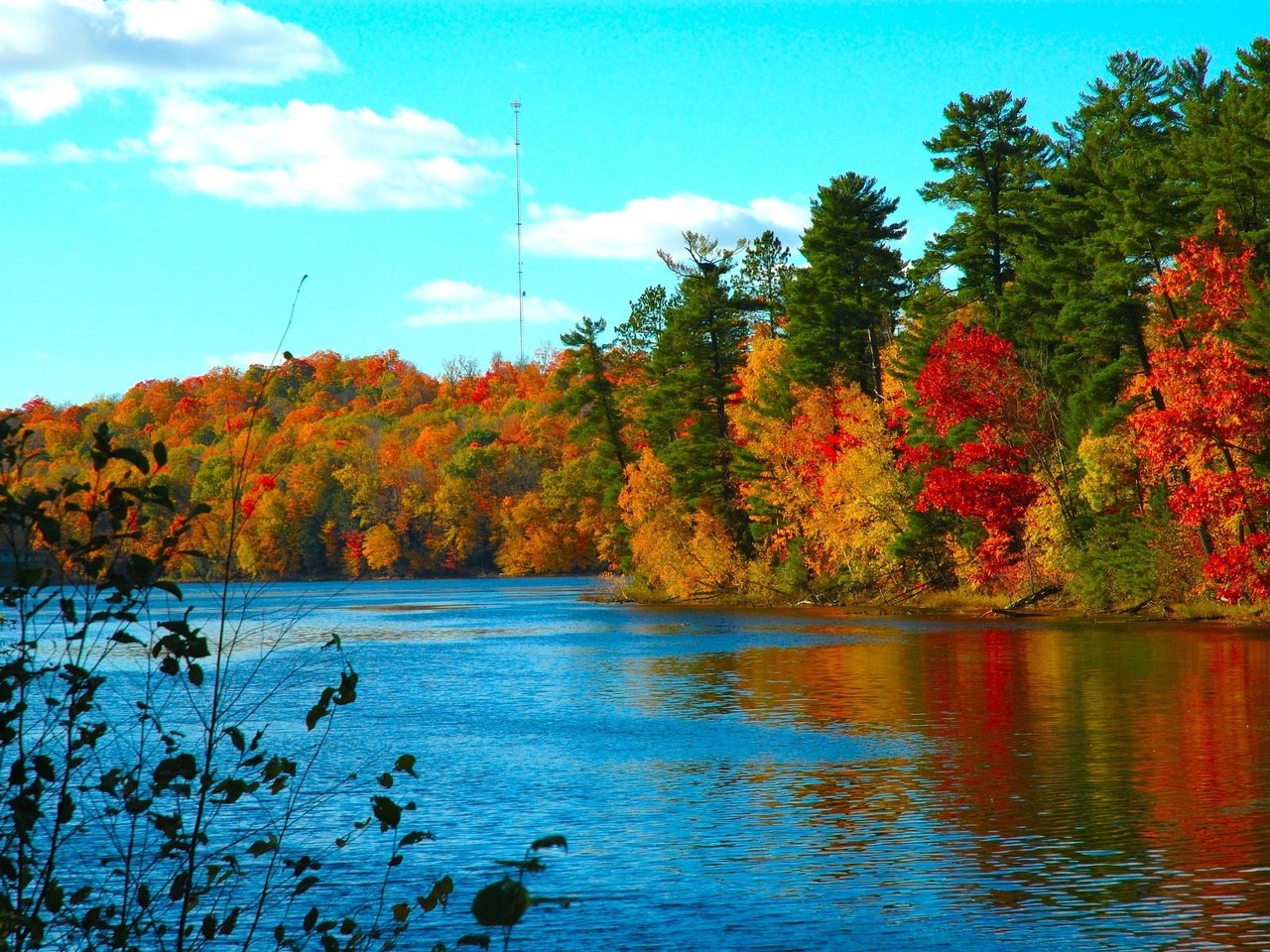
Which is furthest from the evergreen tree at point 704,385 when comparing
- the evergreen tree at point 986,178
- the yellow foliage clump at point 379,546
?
the yellow foliage clump at point 379,546

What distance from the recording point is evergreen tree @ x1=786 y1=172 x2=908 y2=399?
63.2 metres

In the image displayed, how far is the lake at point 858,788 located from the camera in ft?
40.4

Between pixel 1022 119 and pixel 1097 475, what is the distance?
17.7m

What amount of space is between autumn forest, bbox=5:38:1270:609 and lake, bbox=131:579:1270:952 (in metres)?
6.63

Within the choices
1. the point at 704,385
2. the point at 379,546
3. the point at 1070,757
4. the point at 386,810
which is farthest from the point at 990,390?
the point at 379,546

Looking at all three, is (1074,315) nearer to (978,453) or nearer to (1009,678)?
(978,453)

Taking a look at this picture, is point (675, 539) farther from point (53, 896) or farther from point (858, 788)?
point (53, 896)

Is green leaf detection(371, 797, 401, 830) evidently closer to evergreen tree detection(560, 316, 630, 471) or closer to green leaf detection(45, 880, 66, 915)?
green leaf detection(45, 880, 66, 915)

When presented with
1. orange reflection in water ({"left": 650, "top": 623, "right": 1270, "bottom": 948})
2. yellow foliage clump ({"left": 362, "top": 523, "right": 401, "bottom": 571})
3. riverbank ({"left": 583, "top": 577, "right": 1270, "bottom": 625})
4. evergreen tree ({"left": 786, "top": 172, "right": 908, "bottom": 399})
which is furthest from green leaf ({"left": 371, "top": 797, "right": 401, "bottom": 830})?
yellow foliage clump ({"left": 362, "top": 523, "right": 401, "bottom": 571})

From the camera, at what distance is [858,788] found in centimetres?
1848

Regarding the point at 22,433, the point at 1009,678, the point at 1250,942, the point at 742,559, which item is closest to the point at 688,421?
the point at 742,559

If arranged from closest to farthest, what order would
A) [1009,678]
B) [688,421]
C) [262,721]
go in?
[262,721]
[1009,678]
[688,421]

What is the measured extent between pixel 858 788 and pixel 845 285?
155 ft

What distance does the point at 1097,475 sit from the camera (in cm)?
4528
